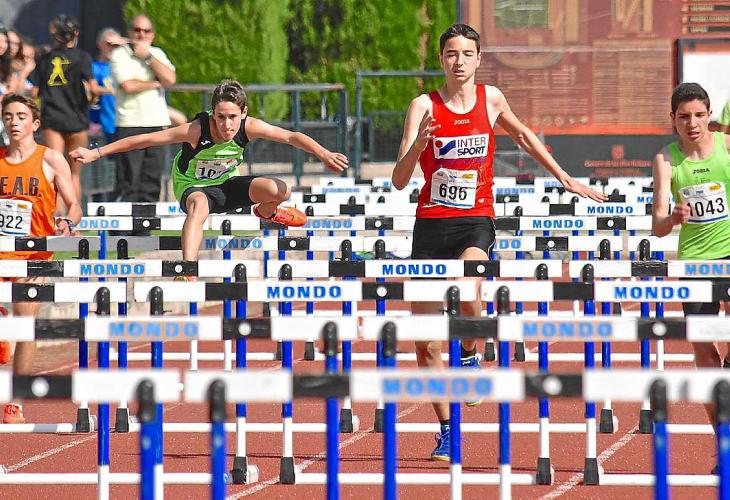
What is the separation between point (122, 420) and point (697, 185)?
11.1 feet

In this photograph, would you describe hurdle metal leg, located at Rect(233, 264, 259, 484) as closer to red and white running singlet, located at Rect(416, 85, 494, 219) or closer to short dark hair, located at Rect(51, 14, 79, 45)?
red and white running singlet, located at Rect(416, 85, 494, 219)

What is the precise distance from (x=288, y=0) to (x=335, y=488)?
27668mm

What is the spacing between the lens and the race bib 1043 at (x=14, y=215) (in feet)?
34.3

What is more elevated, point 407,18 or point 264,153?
point 407,18

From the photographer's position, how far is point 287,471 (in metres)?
8.02

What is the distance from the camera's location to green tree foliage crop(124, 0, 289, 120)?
30.6m

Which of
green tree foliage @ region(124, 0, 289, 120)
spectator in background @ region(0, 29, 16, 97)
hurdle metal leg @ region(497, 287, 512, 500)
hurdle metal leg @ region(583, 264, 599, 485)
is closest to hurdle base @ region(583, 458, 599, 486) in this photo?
hurdle metal leg @ region(583, 264, 599, 485)

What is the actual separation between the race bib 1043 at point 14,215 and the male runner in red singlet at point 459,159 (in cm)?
268

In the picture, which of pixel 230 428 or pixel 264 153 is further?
pixel 264 153

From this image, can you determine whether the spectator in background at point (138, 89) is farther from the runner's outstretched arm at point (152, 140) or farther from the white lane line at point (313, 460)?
the white lane line at point (313, 460)

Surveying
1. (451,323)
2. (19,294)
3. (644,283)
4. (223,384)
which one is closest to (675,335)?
(451,323)

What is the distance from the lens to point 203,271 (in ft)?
28.6

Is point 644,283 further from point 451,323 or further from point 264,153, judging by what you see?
point 264,153

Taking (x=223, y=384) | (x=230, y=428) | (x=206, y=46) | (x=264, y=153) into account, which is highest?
(x=206, y=46)
